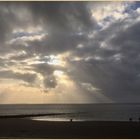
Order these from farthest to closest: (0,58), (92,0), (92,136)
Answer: (0,58) < (92,136) < (92,0)

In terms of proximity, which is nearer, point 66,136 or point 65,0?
point 65,0

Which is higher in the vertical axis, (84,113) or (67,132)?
(84,113)

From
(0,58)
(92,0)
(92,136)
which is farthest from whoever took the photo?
(0,58)

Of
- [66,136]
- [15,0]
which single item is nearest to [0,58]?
[66,136]

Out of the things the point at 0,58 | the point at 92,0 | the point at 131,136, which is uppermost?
the point at 0,58

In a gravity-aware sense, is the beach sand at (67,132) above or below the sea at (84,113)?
below

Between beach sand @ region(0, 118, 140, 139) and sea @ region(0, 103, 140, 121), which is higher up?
sea @ region(0, 103, 140, 121)

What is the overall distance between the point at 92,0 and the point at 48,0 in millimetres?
905

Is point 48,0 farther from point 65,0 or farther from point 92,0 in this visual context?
point 92,0

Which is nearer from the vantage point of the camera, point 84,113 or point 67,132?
point 67,132

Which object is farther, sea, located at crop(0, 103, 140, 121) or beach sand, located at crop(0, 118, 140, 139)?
sea, located at crop(0, 103, 140, 121)

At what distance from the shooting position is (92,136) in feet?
40.9

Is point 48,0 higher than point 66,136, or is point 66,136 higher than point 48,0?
point 48,0

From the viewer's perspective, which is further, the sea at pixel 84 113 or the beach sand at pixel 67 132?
the sea at pixel 84 113
